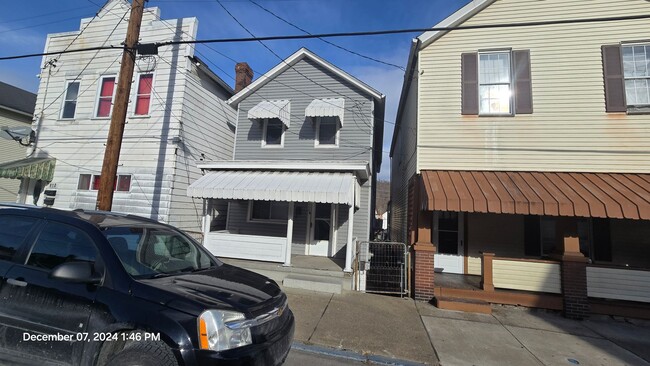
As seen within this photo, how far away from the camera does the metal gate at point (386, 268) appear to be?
26.8ft

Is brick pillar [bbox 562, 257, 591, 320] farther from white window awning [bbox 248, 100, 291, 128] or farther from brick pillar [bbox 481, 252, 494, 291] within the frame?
white window awning [bbox 248, 100, 291, 128]

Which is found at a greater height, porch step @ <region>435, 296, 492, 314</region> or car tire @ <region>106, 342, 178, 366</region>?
car tire @ <region>106, 342, 178, 366</region>

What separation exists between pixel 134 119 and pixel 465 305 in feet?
39.7

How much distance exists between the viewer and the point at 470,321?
637 centimetres

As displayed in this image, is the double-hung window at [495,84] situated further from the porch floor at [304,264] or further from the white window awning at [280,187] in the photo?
the porch floor at [304,264]

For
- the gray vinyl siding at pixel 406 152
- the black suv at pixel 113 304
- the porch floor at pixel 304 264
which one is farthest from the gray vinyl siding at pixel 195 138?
the gray vinyl siding at pixel 406 152

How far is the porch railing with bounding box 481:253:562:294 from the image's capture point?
7.30 m

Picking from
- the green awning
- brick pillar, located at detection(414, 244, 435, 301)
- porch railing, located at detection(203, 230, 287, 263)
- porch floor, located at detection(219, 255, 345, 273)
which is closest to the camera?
brick pillar, located at detection(414, 244, 435, 301)

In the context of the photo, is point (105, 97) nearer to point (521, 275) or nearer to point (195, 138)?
point (195, 138)

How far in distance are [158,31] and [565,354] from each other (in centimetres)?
1463

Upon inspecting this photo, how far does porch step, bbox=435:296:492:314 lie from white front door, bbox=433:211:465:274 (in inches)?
94.3

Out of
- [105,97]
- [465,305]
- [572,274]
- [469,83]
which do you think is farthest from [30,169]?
[572,274]

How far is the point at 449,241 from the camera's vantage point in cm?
971

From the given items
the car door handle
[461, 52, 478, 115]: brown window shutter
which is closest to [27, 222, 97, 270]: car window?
the car door handle
